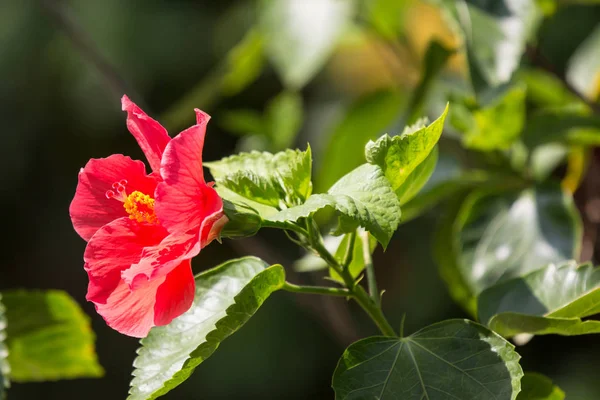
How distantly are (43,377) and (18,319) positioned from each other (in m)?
0.10

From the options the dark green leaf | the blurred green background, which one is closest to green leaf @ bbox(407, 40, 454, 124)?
the dark green leaf

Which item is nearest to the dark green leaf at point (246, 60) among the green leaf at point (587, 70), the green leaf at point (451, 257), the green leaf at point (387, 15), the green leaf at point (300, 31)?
the green leaf at point (300, 31)

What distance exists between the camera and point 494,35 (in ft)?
3.36

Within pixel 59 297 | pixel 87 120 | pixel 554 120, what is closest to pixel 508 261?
pixel 554 120

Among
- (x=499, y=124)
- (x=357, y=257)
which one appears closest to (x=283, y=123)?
(x=499, y=124)

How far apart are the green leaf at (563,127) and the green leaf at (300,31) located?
0.42m

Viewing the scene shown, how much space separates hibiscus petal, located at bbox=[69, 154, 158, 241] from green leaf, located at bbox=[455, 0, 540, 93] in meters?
0.48

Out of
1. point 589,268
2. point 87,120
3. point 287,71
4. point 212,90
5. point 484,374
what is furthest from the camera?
point 87,120

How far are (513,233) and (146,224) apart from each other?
665 millimetres

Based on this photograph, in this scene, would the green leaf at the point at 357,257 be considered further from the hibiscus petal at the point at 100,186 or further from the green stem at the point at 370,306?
the hibiscus petal at the point at 100,186

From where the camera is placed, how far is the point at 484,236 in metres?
1.17

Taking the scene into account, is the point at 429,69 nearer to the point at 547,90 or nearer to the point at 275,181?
the point at 547,90

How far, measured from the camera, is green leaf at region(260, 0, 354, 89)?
1366 millimetres

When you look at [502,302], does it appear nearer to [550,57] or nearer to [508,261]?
[508,261]
